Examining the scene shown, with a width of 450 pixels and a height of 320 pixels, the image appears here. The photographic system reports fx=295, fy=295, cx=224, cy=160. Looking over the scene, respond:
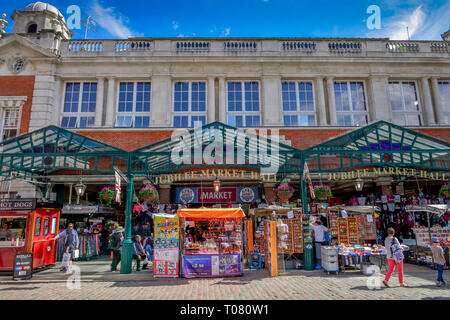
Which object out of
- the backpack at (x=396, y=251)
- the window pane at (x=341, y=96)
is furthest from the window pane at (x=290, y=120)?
the backpack at (x=396, y=251)

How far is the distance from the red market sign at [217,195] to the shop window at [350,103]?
7.64 m

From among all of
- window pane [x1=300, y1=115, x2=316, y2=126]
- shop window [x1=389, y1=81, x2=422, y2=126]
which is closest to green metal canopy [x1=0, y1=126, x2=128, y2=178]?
window pane [x1=300, y1=115, x2=316, y2=126]

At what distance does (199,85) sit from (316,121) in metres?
7.31

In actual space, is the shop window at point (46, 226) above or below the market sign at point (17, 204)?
below

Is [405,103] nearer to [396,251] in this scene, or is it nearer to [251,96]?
[251,96]

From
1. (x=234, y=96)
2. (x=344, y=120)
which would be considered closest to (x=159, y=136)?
(x=234, y=96)

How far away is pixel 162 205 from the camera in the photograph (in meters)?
15.5

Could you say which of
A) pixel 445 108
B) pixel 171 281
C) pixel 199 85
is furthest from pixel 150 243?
pixel 445 108

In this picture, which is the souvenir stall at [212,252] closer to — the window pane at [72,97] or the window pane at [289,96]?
the window pane at [289,96]

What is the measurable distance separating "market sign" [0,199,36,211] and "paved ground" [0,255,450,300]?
2.51 m

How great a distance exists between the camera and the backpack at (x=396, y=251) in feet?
27.9

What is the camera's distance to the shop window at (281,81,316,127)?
57.2 feet

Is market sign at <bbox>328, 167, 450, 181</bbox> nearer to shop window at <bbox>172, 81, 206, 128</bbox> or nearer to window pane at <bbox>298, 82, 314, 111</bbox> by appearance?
window pane at <bbox>298, 82, 314, 111</bbox>
